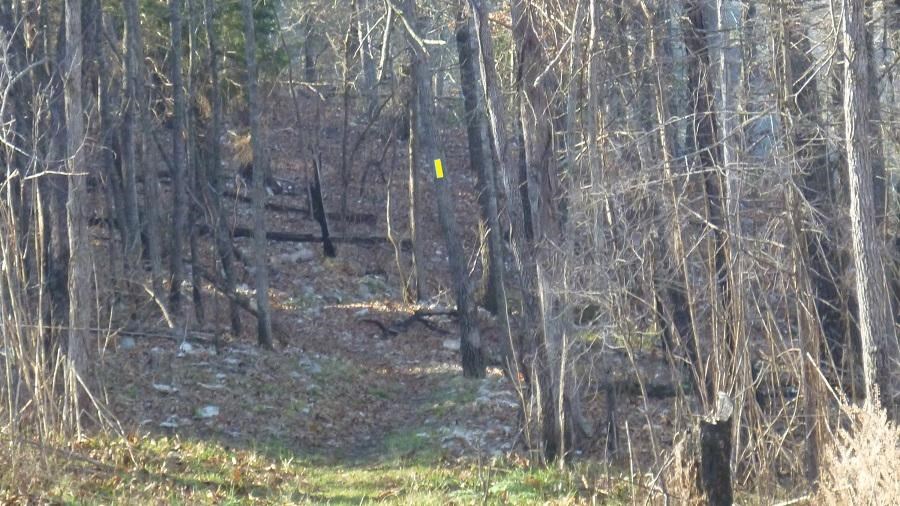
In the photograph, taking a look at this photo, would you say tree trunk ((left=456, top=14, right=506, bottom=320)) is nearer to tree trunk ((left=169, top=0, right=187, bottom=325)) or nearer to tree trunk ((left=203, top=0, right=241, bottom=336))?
tree trunk ((left=203, top=0, right=241, bottom=336))

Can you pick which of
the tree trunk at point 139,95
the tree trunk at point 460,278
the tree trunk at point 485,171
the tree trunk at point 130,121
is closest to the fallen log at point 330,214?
the tree trunk at point 485,171

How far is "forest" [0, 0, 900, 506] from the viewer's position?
9344mm

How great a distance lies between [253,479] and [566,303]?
3.50m

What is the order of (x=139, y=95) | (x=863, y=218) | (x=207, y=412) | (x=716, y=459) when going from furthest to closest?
(x=139, y=95)
(x=207, y=412)
(x=863, y=218)
(x=716, y=459)

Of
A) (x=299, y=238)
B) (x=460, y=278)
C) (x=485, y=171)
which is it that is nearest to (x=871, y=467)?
(x=460, y=278)

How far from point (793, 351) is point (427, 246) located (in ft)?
66.2

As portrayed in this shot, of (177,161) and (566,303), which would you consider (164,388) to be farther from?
(566,303)

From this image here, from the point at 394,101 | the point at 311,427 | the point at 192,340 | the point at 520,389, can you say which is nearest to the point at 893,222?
the point at 520,389

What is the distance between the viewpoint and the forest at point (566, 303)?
934cm

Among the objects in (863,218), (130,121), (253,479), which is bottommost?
(253,479)

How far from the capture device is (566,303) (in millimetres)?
11508

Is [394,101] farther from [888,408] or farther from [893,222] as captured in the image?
[888,408]

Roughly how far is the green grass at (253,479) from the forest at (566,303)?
4 centimetres

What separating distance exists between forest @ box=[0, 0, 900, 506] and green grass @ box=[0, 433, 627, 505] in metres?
0.04
